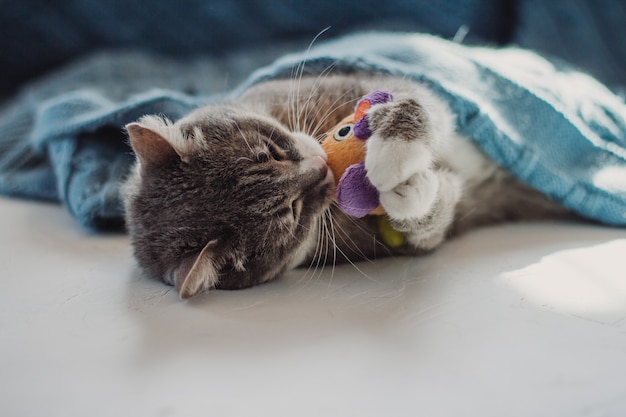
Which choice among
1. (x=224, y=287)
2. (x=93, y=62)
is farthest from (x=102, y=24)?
(x=224, y=287)

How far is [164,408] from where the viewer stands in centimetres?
79

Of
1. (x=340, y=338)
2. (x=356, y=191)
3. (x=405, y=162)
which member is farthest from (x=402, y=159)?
(x=340, y=338)

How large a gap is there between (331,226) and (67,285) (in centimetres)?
58

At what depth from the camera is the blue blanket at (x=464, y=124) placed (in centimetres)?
133

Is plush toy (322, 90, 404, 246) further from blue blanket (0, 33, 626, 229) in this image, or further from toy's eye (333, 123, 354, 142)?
blue blanket (0, 33, 626, 229)

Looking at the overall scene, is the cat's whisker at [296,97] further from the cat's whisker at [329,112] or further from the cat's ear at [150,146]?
the cat's ear at [150,146]

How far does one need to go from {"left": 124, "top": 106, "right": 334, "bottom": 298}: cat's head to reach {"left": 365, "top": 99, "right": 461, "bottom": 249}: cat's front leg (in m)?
0.16

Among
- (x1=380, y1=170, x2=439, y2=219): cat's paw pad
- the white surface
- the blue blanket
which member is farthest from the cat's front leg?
the blue blanket

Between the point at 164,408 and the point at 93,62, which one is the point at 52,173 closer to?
the point at 93,62

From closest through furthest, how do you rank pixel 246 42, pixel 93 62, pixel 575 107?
pixel 575 107 < pixel 93 62 < pixel 246 42

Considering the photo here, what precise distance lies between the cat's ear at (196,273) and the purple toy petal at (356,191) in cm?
27

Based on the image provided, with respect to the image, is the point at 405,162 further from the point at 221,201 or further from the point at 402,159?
the point at 221,201

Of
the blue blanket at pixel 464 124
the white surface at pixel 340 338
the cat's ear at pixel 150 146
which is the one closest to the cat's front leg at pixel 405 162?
the white surface at pixel 340 338

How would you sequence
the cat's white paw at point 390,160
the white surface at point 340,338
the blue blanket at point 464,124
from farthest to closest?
the blue blanket at point 464,124 → the cat's white paw at point 390,160 → the white surface at point 340,338
